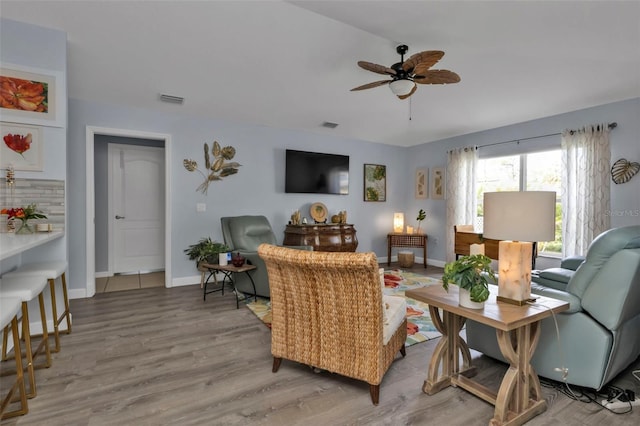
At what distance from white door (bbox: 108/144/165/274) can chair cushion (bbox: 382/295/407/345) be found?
4408 mm

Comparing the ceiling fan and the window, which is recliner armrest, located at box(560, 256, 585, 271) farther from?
the ceiling fan

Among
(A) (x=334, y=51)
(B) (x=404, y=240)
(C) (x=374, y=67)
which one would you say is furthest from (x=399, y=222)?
(C) (x=374, y=67)

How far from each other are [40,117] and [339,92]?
282cm

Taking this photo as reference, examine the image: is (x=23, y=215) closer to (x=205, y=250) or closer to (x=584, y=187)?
(x=205, y=250)

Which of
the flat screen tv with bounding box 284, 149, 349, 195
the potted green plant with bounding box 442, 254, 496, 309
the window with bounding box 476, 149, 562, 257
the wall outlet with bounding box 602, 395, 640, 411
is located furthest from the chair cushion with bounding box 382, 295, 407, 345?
the flat screen tv with bounding box 284, 149, 349, 195

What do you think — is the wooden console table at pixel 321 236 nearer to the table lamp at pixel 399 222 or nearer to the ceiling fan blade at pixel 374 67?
the table lamp at pixel 399 222

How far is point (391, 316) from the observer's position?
204cm

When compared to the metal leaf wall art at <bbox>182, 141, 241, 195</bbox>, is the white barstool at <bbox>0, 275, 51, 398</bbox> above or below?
below

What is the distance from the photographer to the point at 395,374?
2.16 m

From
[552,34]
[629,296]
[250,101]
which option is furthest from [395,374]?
[250,101]

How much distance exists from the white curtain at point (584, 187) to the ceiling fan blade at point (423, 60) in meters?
2.92

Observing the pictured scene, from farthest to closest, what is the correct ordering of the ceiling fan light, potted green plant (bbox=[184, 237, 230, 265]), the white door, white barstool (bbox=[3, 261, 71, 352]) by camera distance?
the white door < potted green plant (bbox=[184, 237, 230, 265]) < the ceiling fan light < white barstool (bbox=[3, 261, 71, 352])

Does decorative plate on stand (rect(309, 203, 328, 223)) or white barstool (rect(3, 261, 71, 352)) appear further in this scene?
decorative plate on stand (rect(309, 203, 328, 223))

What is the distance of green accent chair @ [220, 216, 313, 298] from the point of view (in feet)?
12.1
